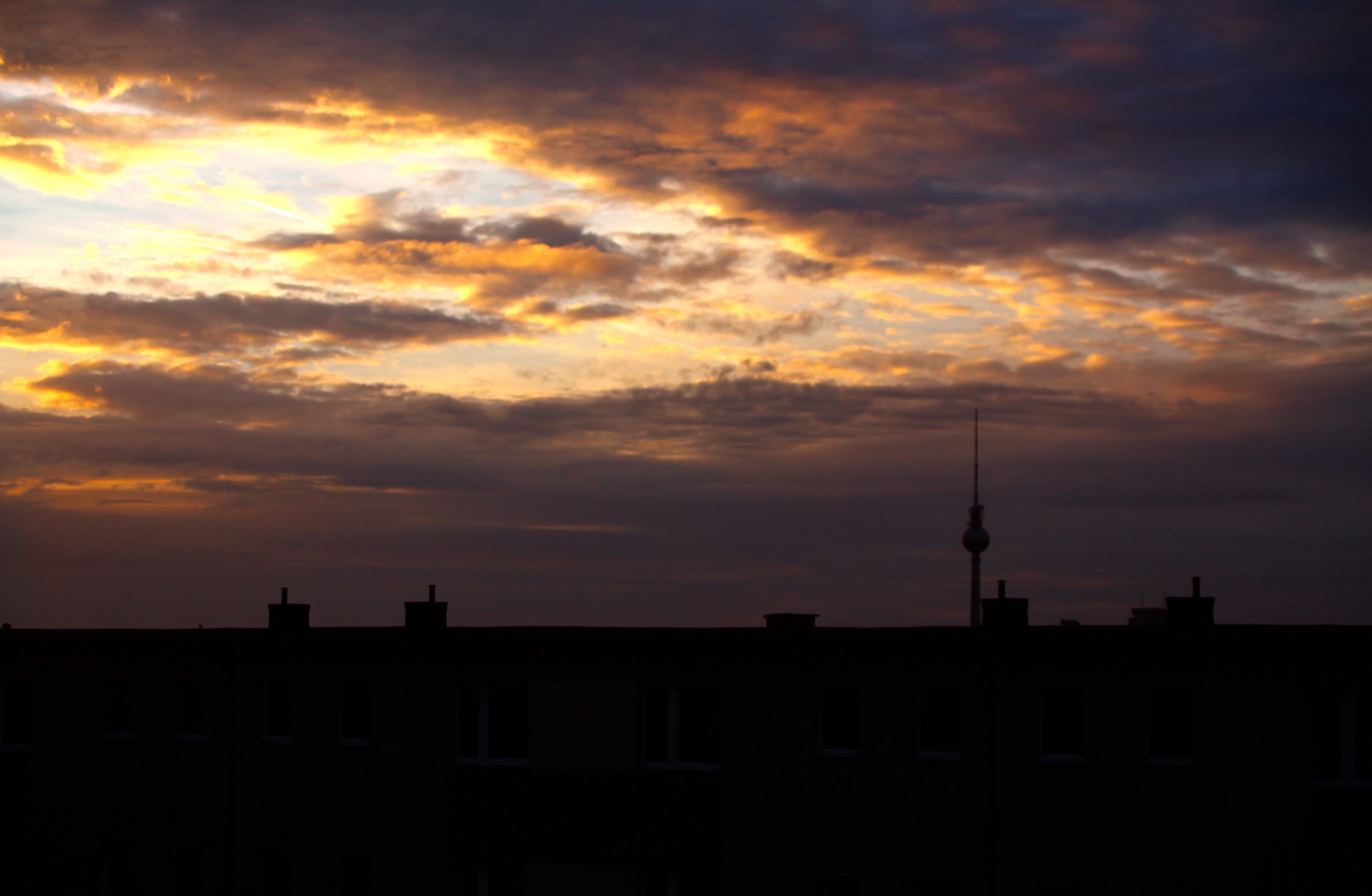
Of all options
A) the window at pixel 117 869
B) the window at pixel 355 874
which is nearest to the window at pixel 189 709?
the window at pixel 117 869

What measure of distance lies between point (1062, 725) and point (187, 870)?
21919 millimetres

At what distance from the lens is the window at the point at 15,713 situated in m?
35.9

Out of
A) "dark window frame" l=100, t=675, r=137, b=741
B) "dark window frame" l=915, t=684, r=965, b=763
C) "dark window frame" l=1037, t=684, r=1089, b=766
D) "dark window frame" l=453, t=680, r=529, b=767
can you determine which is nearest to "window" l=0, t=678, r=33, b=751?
"dark window frame" l=100, t=675, r=137, b=741

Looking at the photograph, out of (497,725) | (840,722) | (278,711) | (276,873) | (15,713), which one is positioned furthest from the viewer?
(15,713)

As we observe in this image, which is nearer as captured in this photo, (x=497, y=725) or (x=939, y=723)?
(x=939, y=723)

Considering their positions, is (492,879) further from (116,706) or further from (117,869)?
(116,706)

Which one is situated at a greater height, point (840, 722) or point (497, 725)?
point (840, 722)

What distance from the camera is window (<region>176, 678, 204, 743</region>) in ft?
112

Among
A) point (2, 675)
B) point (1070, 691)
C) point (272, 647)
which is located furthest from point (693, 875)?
point (2, 675)

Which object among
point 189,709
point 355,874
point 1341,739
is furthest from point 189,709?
point 1341,739

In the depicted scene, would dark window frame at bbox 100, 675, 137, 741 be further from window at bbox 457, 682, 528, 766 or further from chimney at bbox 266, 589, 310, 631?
window at bbox 457, 682, 528, 766

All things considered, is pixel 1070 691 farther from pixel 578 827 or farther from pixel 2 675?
pixel 2 675

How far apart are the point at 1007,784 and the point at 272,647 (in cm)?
1795

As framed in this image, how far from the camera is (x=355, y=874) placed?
105 ft
